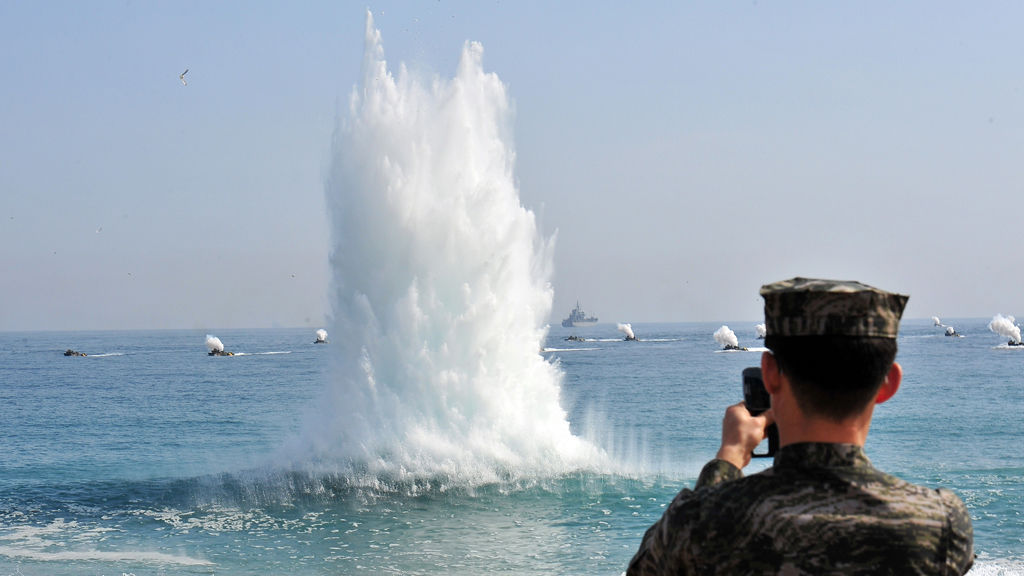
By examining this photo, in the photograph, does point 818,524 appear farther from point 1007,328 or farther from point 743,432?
point 1007,328

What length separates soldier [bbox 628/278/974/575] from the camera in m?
2.10

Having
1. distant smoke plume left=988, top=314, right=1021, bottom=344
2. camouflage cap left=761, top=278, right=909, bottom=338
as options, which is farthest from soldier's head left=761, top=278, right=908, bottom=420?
distant smoke plume left=988, top=314, right=1021, bottom=344

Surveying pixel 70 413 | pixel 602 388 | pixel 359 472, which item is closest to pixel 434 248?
pixel 359 472

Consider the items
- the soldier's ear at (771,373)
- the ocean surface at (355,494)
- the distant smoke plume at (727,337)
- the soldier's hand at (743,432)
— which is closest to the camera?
the soldier's ear at (771,373)

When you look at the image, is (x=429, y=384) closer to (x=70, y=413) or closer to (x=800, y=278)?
(x=800, y=278)

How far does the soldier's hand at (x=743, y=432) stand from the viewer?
2.42 meters

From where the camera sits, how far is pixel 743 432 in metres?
2.46

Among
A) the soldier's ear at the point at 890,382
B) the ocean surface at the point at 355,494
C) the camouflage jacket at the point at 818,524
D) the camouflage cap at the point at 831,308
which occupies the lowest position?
the ocean surface at the point at 355,494

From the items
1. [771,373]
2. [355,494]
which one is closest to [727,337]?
[355,494]

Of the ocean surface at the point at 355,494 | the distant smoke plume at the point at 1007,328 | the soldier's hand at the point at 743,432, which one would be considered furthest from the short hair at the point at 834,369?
the distant smoke plume at the point at 1007,328

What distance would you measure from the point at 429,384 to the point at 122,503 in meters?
7.42

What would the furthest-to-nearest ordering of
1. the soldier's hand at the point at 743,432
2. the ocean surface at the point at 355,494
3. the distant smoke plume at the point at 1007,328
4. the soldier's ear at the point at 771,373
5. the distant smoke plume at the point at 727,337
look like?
1. the distant smoke plume at the point at 727,337
2. the distant smoke plume at the point at 1007,328
3. the ocean surface at the point at 355,494
4. the soldier's hand at the point at 743,432
5. the soldier's ear at the point at 771,373

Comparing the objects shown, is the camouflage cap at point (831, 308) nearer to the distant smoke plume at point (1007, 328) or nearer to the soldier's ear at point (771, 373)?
the soldier's ear at point (771, 373)

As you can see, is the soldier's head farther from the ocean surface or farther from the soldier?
the ocean surface
